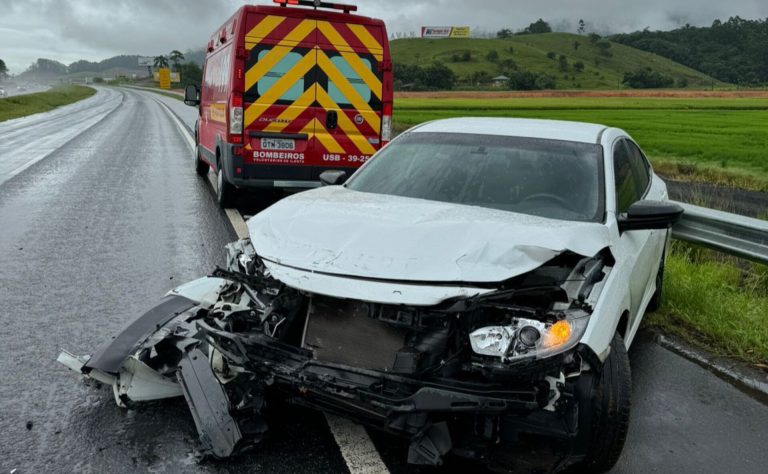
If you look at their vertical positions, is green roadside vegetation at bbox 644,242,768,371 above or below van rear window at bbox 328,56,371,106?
below

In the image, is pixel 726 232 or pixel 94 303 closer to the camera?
pixel 94 303

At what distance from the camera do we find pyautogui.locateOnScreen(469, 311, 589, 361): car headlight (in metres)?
2.72

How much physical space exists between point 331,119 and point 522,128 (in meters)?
4.45

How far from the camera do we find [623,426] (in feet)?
9.58

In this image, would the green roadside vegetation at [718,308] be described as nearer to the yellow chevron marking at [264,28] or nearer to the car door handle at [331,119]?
the car door handle at [331,119]

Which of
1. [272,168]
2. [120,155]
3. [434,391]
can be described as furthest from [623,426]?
[120,155]

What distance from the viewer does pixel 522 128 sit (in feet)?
15.7

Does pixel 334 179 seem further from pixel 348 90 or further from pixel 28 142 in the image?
pixel 28 142

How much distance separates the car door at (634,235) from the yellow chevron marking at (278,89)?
4580mm

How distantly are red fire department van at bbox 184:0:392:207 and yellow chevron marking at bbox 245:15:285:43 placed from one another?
1cm

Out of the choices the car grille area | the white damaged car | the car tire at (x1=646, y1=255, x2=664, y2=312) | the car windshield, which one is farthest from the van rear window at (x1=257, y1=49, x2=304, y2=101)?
the car grille area

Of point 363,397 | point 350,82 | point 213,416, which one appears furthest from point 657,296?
point 350,82

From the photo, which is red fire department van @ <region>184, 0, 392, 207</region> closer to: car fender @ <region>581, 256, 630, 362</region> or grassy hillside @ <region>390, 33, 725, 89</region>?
car fender @ <region>581, 256, 630, 362</region>

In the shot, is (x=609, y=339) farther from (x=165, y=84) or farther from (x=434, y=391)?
(x=165, y=84)
